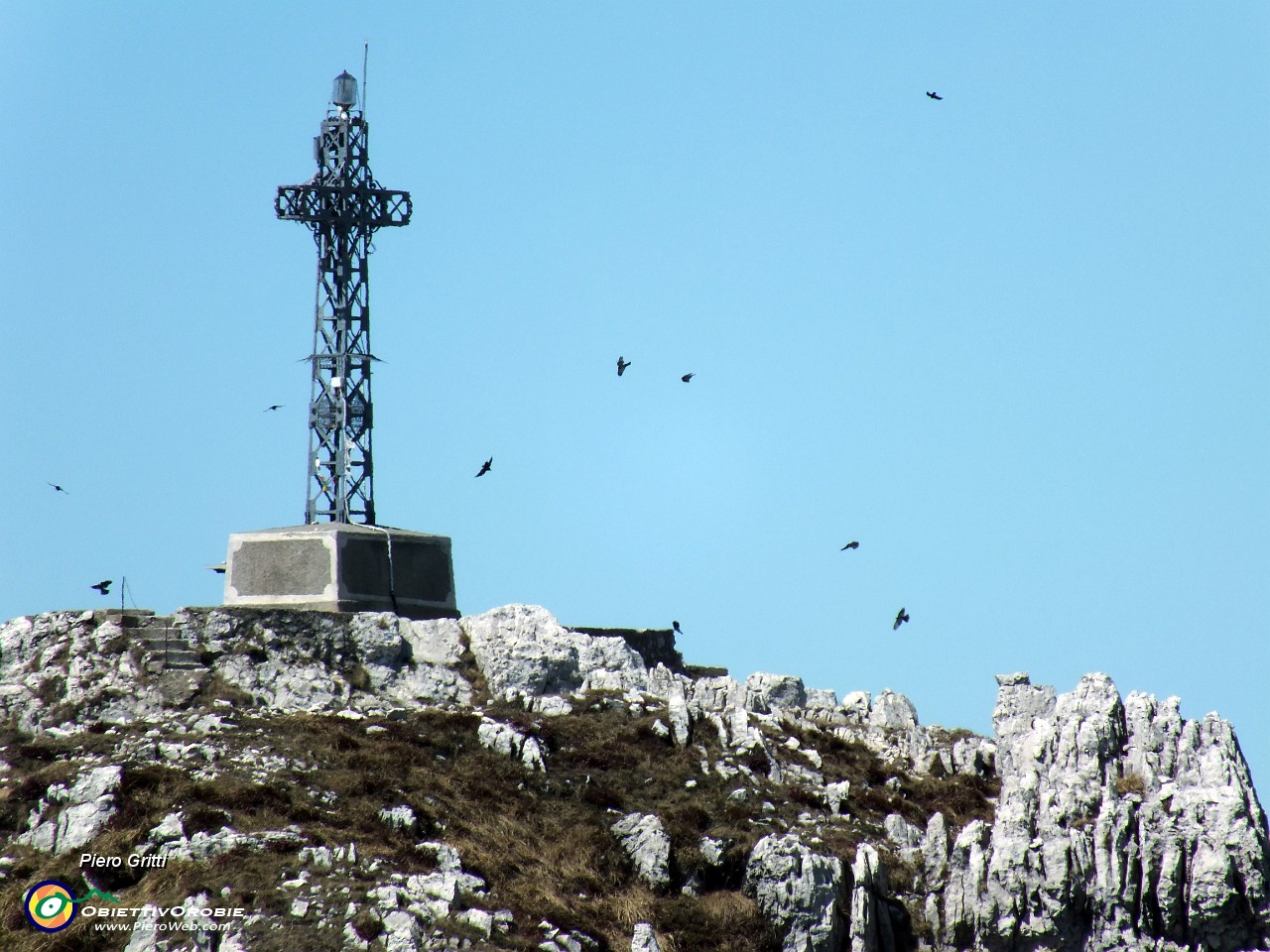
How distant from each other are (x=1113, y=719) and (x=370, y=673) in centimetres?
1974

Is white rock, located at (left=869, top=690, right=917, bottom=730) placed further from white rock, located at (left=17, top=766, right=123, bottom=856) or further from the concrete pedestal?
white rock, located at (left=17, top=766, right=123, bottom=856)

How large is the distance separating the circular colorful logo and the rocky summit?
0.08m

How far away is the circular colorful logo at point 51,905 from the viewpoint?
120ft

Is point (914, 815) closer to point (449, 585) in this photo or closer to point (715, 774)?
point (715, 774)

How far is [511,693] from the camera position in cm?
4884

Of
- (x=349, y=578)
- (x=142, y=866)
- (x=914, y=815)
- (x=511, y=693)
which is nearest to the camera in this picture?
(x=142, y=866)

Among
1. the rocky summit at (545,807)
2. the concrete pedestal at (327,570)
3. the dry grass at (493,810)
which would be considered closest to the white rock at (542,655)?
the rocky summit at (545,807)

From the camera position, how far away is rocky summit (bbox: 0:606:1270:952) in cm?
3728

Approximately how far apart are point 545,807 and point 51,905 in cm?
1144

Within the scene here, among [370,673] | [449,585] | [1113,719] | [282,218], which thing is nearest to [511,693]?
[370,673]

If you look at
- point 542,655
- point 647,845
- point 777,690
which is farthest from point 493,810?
point 777,690

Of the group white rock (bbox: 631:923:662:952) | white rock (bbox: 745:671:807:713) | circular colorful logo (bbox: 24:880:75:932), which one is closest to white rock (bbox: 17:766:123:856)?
circular colorful logo (bbox: 24:880:75:932)

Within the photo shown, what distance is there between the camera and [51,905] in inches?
1455

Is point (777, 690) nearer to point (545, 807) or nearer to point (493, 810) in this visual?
point (545, 807)
